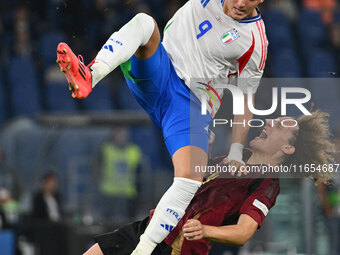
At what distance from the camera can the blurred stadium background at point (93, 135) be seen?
28.1ft

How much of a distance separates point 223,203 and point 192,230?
1.75ft

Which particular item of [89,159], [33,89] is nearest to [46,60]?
[33,89]

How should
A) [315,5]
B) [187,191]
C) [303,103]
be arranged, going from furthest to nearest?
[315,5] < [303,103] < [187,191]

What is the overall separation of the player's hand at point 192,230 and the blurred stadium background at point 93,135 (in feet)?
5.75

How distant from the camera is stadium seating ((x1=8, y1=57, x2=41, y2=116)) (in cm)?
1093

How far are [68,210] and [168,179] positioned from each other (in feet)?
3.42

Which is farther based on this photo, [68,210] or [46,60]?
[46,60]

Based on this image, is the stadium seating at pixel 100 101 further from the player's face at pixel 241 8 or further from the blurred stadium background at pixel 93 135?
the player's face at pixel 241 8

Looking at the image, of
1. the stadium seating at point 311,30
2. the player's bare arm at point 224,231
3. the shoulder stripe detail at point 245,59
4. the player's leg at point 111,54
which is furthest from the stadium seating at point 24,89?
the player's bare arm at point 224,231

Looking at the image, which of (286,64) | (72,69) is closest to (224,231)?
(72,69)

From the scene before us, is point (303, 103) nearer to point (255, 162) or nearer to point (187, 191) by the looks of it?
point (255, 162)

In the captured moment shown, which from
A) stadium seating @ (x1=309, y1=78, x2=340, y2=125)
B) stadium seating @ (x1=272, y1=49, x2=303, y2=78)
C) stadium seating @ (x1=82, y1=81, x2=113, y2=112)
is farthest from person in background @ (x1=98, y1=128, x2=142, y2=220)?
stadium seating @ (x1=272, y1=49, x2=303, y2=78)

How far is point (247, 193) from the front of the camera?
5566 millimetres

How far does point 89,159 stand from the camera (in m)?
9.77
